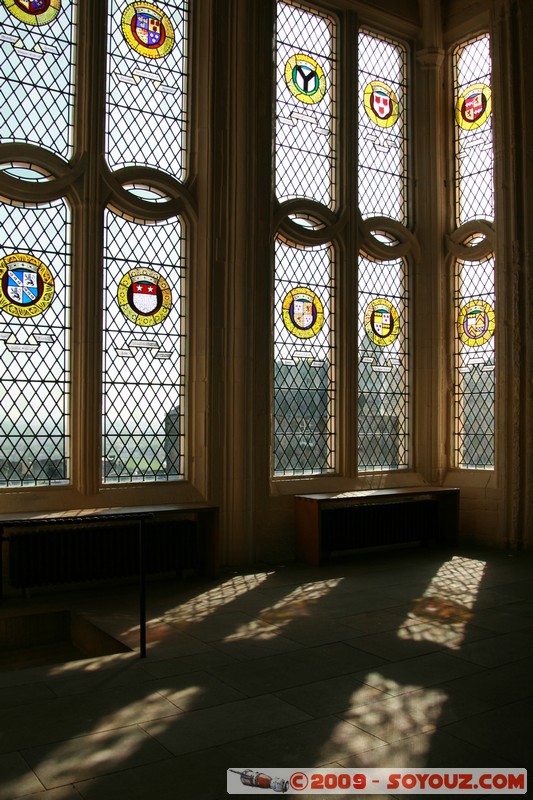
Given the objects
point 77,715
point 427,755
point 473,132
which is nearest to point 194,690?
point 77,715

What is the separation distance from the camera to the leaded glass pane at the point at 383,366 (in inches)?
352

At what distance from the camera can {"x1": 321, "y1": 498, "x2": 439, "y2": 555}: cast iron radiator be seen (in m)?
7.85

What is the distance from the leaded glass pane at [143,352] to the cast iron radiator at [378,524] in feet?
5.60

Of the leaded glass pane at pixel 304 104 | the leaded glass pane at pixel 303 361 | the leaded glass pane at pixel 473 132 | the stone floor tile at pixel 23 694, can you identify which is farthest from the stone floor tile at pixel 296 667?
the leaded glass pane at pixel 473 132

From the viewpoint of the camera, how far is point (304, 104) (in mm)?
8648

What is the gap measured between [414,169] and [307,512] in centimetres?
478

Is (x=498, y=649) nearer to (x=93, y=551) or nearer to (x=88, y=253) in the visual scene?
(x=93, y=551)

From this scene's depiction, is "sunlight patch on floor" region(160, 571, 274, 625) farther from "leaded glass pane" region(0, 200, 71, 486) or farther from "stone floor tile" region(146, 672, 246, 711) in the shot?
"leaded glass pane" region(0, 200, 71, 486)

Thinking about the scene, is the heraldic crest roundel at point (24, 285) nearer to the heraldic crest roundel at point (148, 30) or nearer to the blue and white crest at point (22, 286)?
the blue and white crest at point (22, 286)

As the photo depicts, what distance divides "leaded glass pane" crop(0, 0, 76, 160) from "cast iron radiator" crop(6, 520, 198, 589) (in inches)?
138

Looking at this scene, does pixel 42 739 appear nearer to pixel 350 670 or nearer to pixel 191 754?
pixel 191 754

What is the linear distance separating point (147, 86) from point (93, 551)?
15.1ft

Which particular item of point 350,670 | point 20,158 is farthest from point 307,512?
point 20,158

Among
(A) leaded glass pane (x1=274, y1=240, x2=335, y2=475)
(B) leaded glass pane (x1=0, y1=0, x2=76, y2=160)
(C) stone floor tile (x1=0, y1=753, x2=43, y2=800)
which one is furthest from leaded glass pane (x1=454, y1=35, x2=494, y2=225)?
(C) stone floor tile (x1=0, y1=753, x2=43, y2=800)
